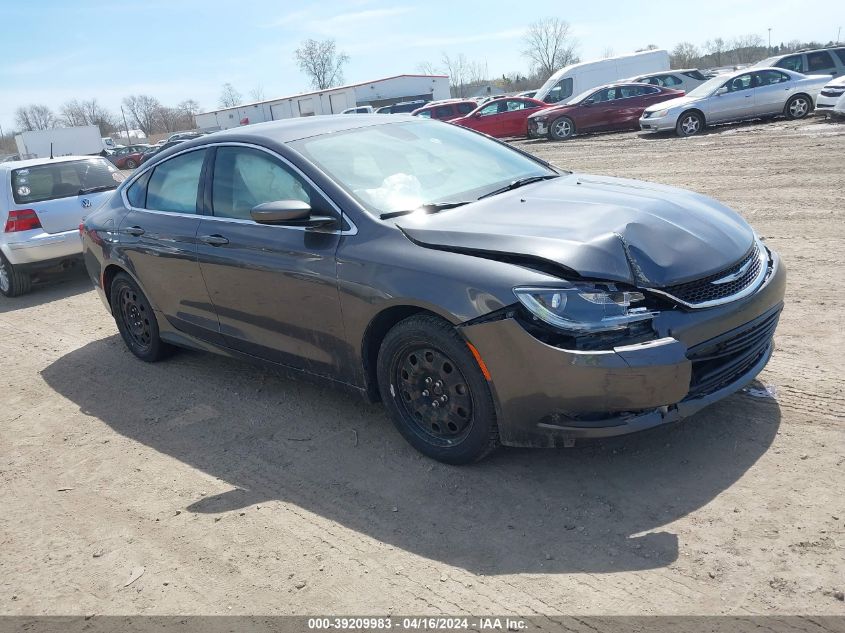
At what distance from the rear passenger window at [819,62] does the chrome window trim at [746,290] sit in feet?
62.3

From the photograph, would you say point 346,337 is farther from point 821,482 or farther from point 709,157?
point 709,157

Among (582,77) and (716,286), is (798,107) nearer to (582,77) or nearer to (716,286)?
(582,77)

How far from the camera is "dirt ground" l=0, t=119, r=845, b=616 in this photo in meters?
2.90

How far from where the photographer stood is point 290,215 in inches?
157

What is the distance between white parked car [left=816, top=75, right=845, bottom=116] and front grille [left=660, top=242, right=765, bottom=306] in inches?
602

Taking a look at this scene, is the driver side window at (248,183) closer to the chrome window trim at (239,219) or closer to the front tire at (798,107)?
the chrome window trim at (239,219)

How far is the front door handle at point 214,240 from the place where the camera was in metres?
4.71

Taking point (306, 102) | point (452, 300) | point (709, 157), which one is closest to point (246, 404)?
point (452, 300)

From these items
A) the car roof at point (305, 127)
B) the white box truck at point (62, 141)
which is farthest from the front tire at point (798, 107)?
the white box truck at point (62, 141)

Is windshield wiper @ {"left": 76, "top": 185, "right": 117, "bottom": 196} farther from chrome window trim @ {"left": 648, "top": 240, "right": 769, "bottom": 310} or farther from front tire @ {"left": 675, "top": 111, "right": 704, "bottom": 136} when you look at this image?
front tire @ {"left": 675, "top": 111, "right": 704, "bottom": 136}

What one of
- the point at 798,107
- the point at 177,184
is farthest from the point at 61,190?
the point at 798,107

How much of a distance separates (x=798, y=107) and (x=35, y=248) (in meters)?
17.6

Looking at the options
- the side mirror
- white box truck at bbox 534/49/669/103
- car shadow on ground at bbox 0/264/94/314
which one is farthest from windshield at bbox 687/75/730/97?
the side mirror

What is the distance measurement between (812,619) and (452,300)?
6.19 feet
